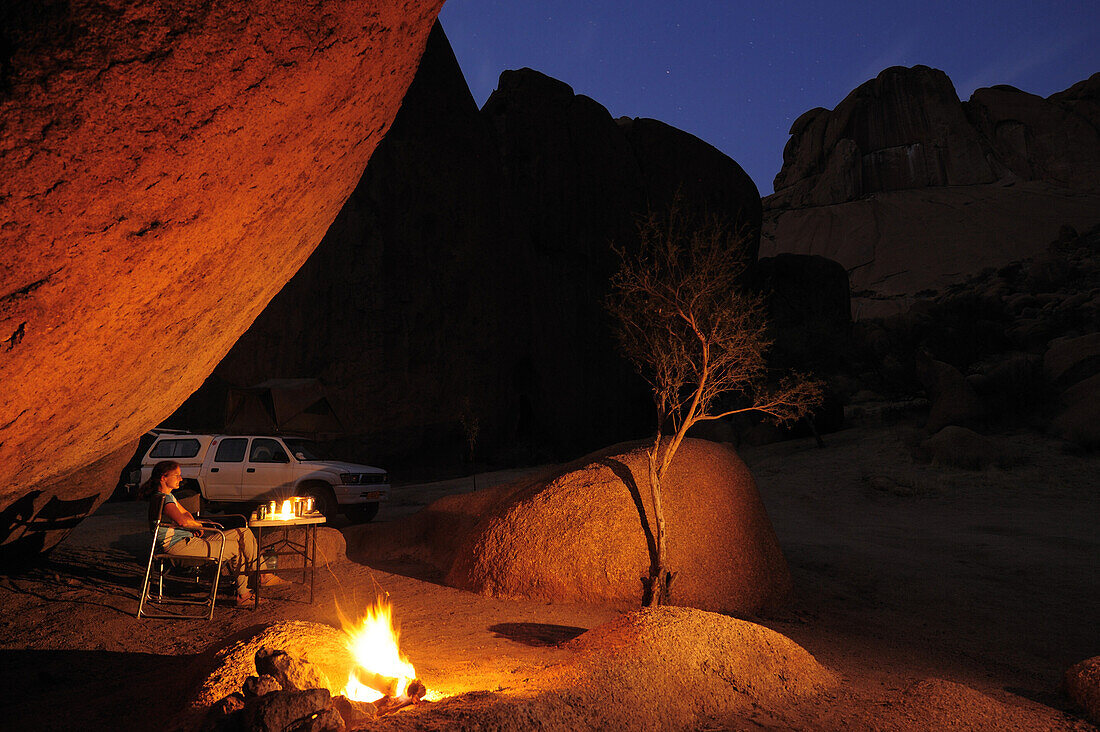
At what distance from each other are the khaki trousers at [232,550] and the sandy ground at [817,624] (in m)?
0.43

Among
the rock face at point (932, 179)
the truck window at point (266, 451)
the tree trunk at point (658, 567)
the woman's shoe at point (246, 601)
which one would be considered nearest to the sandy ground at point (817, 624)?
the woman's shoe at point (246, 601)

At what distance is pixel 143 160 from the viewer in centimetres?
246

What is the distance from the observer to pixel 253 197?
11.0 ft

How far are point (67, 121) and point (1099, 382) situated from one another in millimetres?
23411

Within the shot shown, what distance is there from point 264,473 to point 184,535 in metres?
6.20

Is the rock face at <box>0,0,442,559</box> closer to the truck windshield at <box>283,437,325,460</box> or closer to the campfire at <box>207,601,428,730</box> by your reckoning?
the campfire at <box>207,601,428,730</box>

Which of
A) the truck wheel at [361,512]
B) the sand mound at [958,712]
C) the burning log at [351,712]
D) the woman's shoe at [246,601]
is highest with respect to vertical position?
the burning log at [351,712]

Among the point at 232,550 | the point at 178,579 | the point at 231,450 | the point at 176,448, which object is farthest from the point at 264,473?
the point at 232,550

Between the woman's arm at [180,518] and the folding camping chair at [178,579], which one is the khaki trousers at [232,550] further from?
the woman's arm at [180,518]

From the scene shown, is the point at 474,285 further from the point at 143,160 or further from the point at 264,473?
the point at 143,160

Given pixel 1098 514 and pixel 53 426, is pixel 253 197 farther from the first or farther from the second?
pixel 1098 514

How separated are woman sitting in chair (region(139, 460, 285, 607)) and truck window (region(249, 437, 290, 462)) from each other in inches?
226

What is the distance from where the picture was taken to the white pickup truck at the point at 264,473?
42.2 feet

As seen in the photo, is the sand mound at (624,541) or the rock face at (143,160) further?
the sand mound at (624,541)
